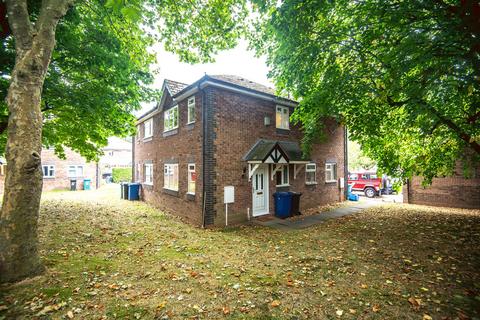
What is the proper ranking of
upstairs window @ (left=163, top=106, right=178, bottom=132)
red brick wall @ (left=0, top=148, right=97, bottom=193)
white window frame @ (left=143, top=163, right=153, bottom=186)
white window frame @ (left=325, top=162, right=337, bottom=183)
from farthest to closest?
red brick wall @ (left=0, top=148, right=97, bottom=193) < white window frame @ (left=143, top=163, right=153, bottom=186) < white window frame @ (left=325, top=162, right=337, bottom=183) < upstairs window @ (left=163, top=106, right=178, bottom=132)

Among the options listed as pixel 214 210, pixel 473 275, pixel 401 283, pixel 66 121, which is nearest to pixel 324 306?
pixel 401 283

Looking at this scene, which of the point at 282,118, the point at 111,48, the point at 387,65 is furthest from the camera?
the point at 282,118

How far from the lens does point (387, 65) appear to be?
6227 millimetres

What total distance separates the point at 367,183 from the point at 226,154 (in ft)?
59.9

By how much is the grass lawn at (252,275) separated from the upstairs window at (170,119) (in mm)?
6156

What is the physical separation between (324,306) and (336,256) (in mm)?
2609

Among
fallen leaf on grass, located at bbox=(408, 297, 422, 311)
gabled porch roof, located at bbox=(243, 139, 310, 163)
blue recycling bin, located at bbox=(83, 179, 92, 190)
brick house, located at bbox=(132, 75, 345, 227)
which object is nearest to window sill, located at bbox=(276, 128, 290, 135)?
brick house, located at bbox=(132, 75, 345, 227)

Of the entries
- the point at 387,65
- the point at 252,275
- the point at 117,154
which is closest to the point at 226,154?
the point at 252,275

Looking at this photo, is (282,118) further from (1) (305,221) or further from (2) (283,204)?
(1) (305,221)

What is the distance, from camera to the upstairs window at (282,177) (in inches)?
476

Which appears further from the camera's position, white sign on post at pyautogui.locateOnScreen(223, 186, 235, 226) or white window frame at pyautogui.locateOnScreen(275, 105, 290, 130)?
white window frame at pyautogui.locateOnScreen(275, 105, 290, 130)

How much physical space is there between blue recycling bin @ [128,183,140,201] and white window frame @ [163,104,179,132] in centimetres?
668

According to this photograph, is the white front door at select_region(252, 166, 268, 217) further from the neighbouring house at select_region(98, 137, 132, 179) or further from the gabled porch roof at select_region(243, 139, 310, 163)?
the neighbouring house at select_region(98, 137, 132, 179)

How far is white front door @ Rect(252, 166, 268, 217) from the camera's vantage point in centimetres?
1093
